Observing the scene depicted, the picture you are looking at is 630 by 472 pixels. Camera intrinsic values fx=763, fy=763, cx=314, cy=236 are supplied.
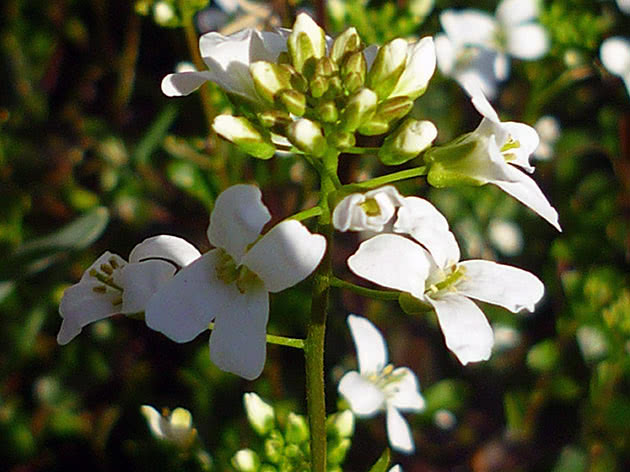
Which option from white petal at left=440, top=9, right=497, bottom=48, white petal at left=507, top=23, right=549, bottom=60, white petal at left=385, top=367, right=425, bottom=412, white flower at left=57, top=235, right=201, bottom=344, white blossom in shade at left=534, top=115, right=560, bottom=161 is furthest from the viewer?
white blossom in shade at left=534, top=115, right=560, bottom=161

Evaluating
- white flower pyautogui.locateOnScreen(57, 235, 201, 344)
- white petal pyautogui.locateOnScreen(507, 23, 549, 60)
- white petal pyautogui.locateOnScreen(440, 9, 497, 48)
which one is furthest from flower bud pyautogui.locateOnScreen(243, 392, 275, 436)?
white petal pyautogui.locateOnScreen(507, 23, 549, 60)

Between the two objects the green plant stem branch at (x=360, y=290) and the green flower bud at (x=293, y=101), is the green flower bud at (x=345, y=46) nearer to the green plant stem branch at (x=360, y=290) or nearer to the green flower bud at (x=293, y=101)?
the green flower bud at (x=293, y=101)

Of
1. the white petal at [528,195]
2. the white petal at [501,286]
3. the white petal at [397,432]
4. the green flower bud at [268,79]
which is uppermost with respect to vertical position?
the green flower bud at [268,79]

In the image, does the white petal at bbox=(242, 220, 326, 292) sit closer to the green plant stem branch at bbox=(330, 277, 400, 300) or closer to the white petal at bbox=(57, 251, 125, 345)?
the green plant stem branch at bbox=(330, 277, 400, 300)

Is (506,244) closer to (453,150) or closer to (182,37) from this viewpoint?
(182,37)

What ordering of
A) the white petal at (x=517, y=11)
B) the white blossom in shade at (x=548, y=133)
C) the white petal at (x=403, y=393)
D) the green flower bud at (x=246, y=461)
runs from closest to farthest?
the green flower bud at (x=246, y=461)
the white petal at (x=403, y=393)
the white petal at (x=517, y=11)
the white blossom in shade at (x=548, y=133)

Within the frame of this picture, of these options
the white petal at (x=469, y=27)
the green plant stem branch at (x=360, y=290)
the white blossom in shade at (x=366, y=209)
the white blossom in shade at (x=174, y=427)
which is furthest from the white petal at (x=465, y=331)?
the white petal at (x=469, y=27)

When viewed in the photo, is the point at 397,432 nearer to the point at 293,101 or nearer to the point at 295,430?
the point at 295,430
